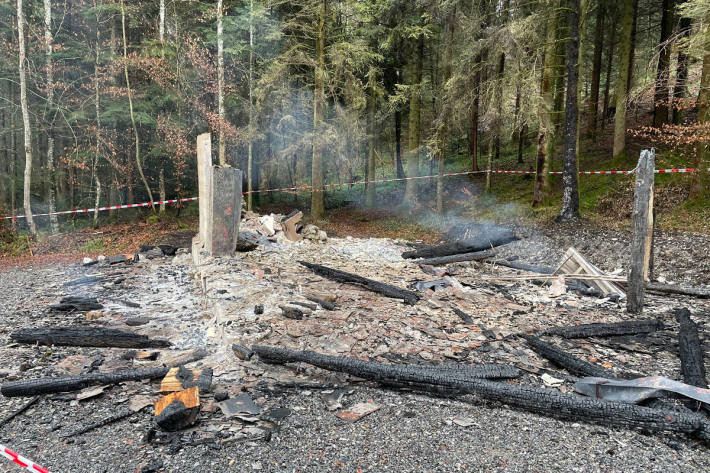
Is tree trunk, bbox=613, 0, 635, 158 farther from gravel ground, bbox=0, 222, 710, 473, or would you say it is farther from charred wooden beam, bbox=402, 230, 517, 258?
gravel ground, bbox=0, 222, 710, 473

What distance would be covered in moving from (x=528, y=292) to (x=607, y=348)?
9.57 ft

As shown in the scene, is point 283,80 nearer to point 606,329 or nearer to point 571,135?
point 571,135

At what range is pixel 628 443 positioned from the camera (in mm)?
3426

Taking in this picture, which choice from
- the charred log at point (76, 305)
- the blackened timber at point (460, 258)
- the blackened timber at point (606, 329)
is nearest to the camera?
the blackened timber at point (606, 329)

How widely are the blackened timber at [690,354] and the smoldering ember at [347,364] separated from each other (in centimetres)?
3

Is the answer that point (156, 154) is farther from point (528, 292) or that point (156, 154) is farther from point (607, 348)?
point (607, 348)

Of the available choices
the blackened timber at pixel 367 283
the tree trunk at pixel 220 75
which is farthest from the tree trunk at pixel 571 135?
the tree trunk at pixel 220 75

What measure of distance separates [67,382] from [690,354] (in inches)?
289

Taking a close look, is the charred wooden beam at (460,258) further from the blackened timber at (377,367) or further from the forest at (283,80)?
the blackened timber at (377,367)

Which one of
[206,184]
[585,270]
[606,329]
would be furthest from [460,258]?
[206,184]

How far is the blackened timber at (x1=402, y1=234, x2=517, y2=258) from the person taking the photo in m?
11.1

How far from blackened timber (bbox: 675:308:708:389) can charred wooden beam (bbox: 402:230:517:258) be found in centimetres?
512

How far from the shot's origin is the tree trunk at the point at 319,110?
17.0 meters

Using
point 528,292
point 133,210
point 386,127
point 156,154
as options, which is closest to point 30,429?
point 528,292
